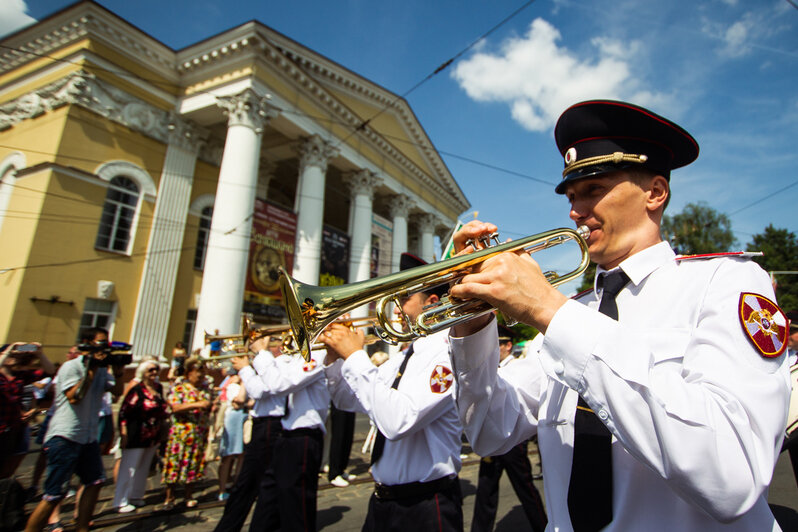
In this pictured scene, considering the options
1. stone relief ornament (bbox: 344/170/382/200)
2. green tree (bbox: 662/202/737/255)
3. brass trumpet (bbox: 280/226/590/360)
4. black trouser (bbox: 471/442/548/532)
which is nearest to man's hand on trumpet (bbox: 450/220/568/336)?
brass trumpet (bbox: 280/226/590/360)

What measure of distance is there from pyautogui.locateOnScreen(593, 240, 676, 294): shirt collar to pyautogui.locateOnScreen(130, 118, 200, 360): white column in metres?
16.1

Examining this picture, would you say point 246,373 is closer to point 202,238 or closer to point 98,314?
point 98,314

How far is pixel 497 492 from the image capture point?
15.2 ft

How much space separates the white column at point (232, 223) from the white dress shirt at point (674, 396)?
13.9m

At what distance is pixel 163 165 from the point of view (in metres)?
Answer: 16.1

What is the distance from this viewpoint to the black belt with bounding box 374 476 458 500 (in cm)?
290

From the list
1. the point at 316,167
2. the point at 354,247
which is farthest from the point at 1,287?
the point at 354,247

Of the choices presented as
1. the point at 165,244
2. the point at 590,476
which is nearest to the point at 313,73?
the point at 165,244

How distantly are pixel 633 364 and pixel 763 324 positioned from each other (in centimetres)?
42

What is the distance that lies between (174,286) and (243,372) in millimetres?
12268

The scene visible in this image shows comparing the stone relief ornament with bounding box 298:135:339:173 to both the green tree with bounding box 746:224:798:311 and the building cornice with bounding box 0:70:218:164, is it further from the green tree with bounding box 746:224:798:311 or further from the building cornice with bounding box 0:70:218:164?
the green tree with bounding box 746:224:798:311

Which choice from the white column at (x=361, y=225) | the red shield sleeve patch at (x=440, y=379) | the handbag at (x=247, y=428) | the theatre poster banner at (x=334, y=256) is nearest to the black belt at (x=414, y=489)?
the red shield sleeve patch at (x=440, y=379)

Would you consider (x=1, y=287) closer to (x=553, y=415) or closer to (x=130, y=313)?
(x=130, y=313)

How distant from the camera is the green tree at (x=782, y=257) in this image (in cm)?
3462
